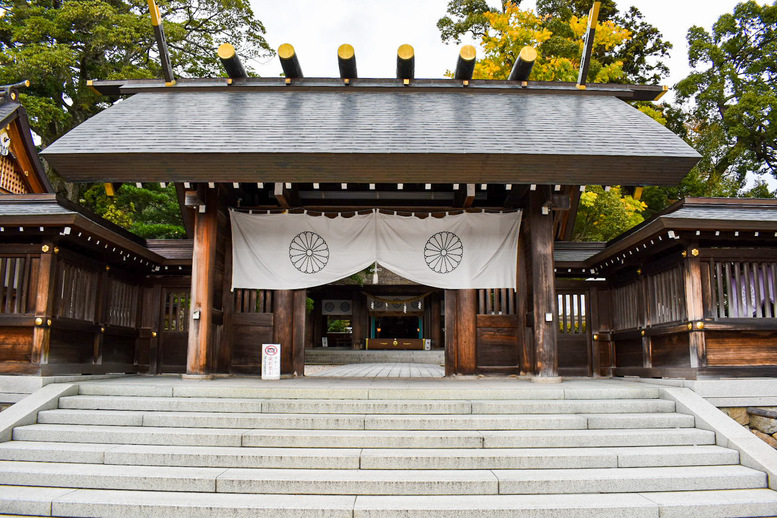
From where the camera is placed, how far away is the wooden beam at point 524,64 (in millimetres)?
9055

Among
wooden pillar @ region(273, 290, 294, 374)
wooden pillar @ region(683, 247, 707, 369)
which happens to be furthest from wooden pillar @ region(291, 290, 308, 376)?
wooden pillar @ region(683, 247, 707, 369)

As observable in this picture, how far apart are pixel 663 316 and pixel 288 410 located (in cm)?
594

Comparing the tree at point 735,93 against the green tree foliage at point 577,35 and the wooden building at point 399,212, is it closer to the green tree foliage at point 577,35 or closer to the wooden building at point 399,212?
the green tree foliage at point 577,35

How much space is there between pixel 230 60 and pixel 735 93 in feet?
68.3

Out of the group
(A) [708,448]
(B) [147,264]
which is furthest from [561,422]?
(B) [147,264]

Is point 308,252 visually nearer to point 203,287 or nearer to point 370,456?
point 203,287

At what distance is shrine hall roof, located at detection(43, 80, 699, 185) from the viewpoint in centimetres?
773

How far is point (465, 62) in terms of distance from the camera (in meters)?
9.36

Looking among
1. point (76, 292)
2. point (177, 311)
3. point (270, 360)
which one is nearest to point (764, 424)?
point (270, 360)

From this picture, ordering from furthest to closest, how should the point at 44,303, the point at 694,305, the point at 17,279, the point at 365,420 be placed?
the point at 17,279 < the point at 44,303 < the point at 694,305 < the point at 365,420

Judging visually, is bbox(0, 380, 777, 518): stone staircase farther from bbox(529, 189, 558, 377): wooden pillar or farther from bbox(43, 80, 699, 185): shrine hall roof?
bbox(43, 80, 699, 185): shrine hall roof

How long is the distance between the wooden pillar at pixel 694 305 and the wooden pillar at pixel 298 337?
19.9 feet

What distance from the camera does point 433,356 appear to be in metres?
21.9

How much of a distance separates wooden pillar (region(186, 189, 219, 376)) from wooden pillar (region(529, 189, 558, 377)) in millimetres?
5259
